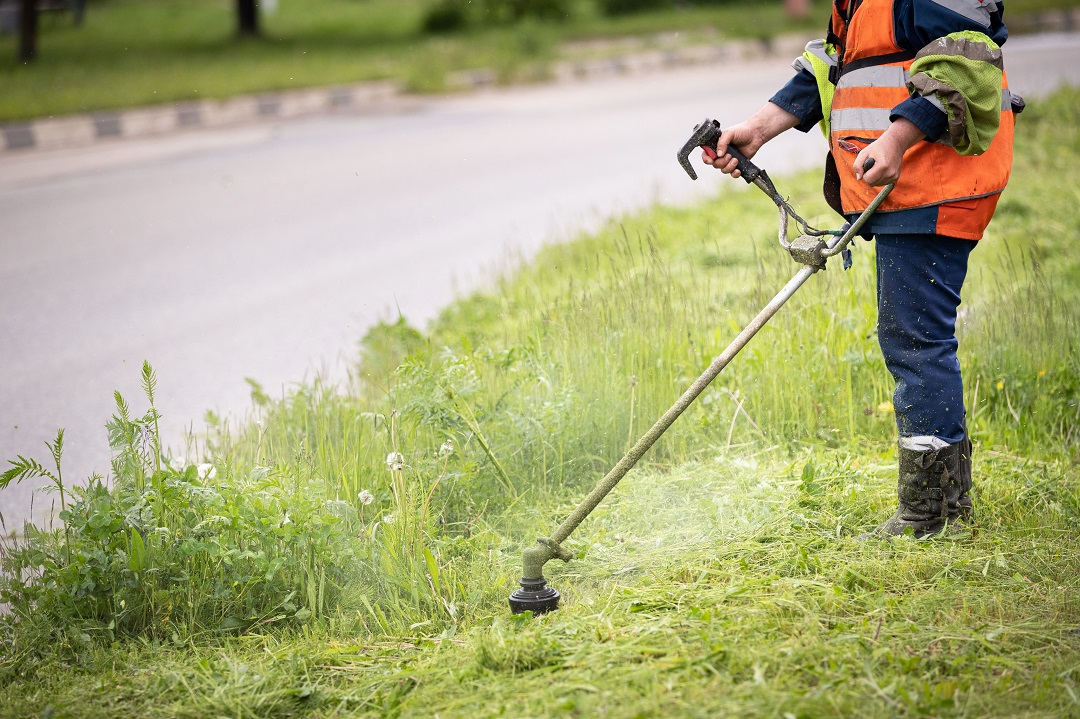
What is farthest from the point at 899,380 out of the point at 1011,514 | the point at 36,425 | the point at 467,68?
the point at 467,68

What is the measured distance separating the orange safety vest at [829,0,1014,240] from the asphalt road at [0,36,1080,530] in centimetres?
189

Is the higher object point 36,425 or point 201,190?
point 201,190

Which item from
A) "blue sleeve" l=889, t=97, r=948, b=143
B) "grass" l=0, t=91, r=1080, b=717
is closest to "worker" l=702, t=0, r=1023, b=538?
"blue sleeve" l=889, t=97, r=948, b=143

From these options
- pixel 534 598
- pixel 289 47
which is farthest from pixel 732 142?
pixel 289 47

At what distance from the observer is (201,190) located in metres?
8.21

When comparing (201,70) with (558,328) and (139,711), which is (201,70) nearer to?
(558,328)

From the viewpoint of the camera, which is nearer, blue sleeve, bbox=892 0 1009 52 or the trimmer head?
blue sleeve, bbox=892 0 1009 52

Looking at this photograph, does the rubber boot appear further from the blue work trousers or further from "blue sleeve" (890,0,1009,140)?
"blue sleeve" (890,0,1009,140)

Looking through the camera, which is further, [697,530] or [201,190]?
[201,190]

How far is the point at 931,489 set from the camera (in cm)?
269

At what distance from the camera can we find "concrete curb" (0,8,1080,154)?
10977 mm

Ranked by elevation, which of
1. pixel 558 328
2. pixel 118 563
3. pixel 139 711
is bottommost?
pixel 139 711

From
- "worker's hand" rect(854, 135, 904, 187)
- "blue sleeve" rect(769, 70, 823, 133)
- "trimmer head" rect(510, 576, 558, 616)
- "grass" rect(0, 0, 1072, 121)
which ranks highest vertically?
"grass" rect(0, 0, 1072, 121)

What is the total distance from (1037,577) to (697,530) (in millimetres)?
841
